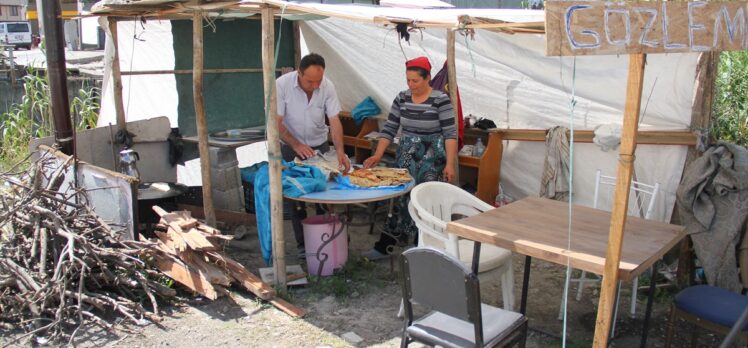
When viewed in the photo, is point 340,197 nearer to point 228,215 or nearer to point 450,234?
point 450,234

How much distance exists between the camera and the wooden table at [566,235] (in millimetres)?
2973

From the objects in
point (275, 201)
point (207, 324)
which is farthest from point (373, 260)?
point (207, 324)

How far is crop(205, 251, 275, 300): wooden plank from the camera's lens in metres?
4.52

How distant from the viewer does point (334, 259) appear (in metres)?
5.05

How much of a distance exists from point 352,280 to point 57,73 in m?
3.55

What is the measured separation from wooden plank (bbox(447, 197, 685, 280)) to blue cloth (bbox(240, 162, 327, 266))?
1.51 m

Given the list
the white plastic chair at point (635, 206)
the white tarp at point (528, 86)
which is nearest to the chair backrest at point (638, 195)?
the white plastic chair at point (635, 206)

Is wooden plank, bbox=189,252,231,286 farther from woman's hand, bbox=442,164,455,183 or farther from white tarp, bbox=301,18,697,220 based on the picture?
white tarp, bbox=301,18,697,220

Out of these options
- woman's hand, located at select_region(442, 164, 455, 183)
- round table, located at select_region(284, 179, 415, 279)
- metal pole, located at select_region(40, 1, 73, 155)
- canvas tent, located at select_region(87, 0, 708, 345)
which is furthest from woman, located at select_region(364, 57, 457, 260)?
metal pole, located at select_region(40, 1, 73, 155)

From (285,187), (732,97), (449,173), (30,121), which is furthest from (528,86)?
(30,121)

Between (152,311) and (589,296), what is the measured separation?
3355mm

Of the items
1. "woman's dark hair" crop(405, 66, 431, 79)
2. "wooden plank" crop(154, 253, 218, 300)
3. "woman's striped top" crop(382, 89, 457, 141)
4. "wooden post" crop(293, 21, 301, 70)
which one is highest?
"wooden post" crop(293, 21, 301, 70)

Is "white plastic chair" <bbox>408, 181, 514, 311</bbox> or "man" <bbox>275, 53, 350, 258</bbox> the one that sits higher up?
"man" <bbox>275, 53, 350, 258</bbox>

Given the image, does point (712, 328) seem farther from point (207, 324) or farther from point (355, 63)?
point (355, 63)
